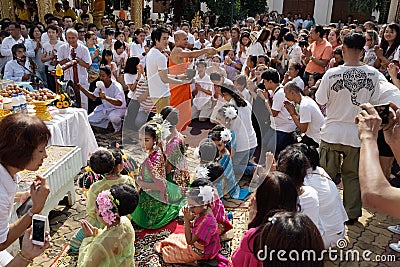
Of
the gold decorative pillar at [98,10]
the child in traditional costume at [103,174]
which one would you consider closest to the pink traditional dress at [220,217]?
the child in traditional costume at [103,174]

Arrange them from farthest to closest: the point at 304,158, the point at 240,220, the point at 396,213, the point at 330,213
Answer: the point at 240,220
the point at 330,213
the point at 304,158
the point at 396,213

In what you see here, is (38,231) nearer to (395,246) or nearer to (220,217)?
(220,217)

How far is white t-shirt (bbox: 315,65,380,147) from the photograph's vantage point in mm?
2994

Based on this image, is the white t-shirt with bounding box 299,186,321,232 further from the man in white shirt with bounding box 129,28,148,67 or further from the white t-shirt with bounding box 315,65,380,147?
the man in white shirt with bounding box 129,28,148,67

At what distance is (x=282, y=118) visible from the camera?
4375mm

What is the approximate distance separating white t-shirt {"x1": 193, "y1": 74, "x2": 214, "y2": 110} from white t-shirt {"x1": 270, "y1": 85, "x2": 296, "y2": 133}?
30.8 inches

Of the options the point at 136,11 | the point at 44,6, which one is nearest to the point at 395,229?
the point at 44,6

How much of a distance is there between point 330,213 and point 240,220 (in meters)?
0.94

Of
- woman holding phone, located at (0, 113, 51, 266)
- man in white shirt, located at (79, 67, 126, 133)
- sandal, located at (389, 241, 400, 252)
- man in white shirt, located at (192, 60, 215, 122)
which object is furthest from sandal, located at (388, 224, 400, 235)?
man in white shirt, located at (79, 67, 126, 133)

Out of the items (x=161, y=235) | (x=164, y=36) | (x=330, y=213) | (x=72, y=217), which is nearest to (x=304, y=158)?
(x=330, y=213)

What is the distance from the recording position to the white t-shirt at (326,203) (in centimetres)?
279

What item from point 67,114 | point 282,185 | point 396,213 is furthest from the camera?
point 67,114

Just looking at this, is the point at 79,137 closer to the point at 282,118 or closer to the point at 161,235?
the point at 161,235

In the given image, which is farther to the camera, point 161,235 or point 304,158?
point 161,235
